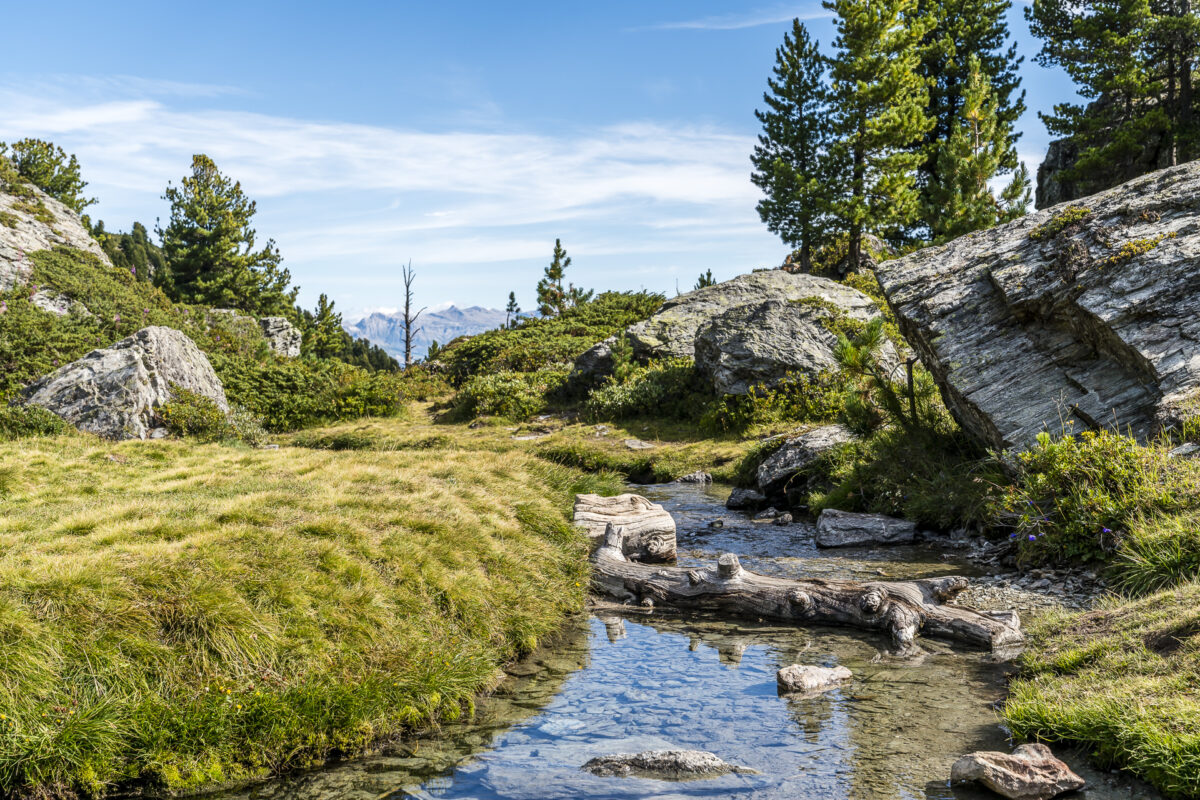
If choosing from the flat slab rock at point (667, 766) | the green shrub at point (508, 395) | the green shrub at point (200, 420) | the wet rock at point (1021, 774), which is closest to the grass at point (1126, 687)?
the wet rock at point (1021, 774)

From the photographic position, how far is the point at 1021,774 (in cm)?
555

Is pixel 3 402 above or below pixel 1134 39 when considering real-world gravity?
below

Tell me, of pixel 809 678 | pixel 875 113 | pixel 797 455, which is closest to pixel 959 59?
pixel 875 113

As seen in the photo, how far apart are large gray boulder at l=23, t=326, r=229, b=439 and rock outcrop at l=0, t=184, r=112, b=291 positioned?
11.9m

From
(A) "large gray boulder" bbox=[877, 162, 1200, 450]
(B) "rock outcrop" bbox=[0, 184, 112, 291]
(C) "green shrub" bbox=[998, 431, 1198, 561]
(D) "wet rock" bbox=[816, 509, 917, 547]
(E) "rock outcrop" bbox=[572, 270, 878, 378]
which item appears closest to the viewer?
(C) "green shrub" bbox=[998, 431, 1198, 561]

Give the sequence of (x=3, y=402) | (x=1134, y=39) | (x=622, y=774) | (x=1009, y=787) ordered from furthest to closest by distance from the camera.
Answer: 1. (x=1134, y=39)
2. (x=3, y=402)
3. (x=622, y=774)
4. (x=1009, y=787)

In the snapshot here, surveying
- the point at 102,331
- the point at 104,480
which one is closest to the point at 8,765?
the point at 104,480

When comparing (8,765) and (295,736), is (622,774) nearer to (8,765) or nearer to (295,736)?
(295,736)

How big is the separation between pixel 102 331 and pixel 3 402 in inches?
379

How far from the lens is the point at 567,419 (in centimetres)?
3512

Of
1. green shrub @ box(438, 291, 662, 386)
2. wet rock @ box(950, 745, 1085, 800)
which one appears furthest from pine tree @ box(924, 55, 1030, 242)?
wet rock @ box(950, 745, 1085, 800)

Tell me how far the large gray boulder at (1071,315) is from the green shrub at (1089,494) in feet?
4.32

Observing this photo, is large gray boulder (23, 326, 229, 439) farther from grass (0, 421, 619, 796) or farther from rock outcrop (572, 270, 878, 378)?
rock outcrop (572, 270, 878, 378)

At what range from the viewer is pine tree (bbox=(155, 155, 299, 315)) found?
5950 cm
